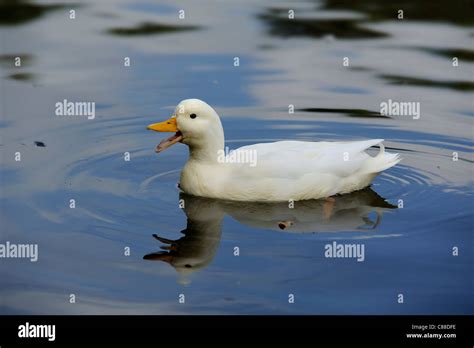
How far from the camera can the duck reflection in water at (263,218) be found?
901cm

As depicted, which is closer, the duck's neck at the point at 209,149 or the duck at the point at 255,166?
the duck at the point at 255,166

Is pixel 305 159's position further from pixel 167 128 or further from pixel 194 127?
pixel 167 128

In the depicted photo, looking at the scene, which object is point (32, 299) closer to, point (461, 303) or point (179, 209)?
point (179, 209)

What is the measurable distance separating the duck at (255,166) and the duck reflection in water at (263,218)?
4.2 inches

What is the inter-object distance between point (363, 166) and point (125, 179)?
257 cm

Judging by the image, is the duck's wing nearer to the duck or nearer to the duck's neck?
the duck

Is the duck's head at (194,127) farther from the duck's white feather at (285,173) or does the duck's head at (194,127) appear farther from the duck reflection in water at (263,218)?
the duck reflection in water at (263,218)

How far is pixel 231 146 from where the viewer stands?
12.0 m

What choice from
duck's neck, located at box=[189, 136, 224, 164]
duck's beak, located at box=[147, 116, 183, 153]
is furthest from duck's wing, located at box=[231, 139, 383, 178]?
duck's beak, located at box=[147, 116, 183, 153]

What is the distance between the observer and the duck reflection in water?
9008 mm

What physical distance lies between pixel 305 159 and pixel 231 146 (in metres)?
1.83

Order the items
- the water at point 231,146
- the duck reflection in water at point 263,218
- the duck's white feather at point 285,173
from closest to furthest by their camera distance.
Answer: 1. the water at point 231,146
2. the duck reflection in water at point 263,218
3. the duck's white feather at point 285,173

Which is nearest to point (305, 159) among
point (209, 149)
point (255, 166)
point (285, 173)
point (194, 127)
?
point (285, 173)

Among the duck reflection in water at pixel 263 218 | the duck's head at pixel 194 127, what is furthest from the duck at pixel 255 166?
the duck reflection in water at pixel 263 218
